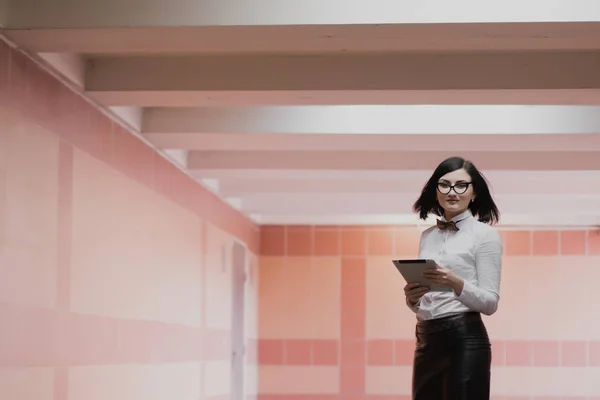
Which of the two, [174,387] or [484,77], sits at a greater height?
[484,77]

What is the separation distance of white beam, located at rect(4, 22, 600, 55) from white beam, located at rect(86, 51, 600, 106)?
1.39ft

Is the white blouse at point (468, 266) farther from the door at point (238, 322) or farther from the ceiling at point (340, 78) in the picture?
the door at point (238, 322)

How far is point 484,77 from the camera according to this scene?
14.6 feet

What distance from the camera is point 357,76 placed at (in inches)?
177

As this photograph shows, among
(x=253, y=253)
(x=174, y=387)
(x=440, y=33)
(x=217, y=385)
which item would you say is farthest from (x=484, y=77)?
(x=253, y=253)

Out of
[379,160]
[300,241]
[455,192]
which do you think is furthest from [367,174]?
[300,241]

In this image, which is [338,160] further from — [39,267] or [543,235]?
[543,235]

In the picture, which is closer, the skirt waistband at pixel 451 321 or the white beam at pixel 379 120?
the skirt waistband at pixel 451 321

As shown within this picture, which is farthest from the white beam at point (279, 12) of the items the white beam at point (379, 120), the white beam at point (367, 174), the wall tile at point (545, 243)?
the wall tile at point (545, 243)

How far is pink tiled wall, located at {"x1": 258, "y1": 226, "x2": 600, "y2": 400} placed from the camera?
34.8 ft

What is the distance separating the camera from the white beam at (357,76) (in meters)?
4.42

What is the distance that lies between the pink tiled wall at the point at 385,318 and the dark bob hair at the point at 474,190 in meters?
7.38

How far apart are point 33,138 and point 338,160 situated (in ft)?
9.40

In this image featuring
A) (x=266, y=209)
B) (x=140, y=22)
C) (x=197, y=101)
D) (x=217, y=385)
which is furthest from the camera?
(x=266, y=209)
